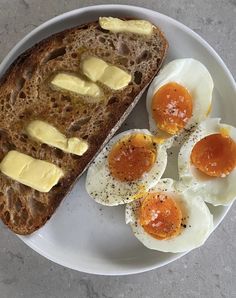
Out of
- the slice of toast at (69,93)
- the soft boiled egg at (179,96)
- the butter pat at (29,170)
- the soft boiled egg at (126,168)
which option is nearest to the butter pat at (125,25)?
the slice of toast at (69,93)

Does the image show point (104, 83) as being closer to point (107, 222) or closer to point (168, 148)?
point (168, 148)

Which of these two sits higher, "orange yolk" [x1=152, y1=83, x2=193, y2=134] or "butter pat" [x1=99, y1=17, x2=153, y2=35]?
"butter pat" [x1=99, y1=17, x2=153, y2=35]

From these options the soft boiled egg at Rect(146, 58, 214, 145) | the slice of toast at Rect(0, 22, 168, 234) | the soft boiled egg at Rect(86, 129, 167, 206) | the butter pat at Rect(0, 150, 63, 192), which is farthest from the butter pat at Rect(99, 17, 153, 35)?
the butter pat at Rect(0, 150, 63, 192)

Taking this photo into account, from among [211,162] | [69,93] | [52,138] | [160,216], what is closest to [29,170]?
[52,138]

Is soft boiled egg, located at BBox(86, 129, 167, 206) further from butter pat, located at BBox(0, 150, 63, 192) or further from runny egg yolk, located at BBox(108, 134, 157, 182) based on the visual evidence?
butter pat, located at BBox(0, 150, 63, 192)

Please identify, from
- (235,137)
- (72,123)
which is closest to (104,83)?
(72,123)

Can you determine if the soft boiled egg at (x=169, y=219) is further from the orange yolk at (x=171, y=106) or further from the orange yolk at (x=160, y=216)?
the orange yolk at (x=171, y=106)

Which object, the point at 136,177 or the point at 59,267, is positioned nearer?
the point at 136,177
